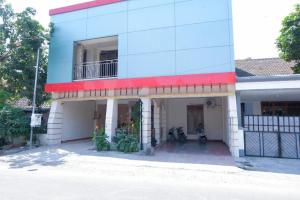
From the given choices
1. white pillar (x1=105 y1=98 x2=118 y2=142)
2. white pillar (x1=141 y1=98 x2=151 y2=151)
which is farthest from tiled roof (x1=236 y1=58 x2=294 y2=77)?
white pillar (x1=105 y1=98 x2=118 y2=142)

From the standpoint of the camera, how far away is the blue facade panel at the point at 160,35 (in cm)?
968

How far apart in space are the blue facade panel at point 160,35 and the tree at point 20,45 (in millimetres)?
1439

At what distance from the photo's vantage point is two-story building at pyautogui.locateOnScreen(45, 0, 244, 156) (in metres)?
9.65

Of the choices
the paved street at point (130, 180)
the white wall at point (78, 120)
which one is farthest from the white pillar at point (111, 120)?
the white wall at point (78, 120)

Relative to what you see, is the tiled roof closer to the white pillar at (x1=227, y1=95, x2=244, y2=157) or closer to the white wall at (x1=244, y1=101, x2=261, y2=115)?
the white wall at (x1=244, y1=101, x2=261, y2=115)

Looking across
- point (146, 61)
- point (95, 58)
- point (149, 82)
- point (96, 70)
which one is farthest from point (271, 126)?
point (95, 58)

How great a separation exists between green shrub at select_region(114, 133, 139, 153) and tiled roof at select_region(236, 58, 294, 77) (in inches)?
286

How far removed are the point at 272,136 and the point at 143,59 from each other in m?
6.31

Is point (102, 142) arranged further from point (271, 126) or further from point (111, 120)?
point (271, 126)

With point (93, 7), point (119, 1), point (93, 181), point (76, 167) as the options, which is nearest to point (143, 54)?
point (119, 1)

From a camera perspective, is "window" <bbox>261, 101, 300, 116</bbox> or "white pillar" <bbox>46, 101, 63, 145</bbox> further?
"window" <bbox>261, 101, 300, 116</bbox>

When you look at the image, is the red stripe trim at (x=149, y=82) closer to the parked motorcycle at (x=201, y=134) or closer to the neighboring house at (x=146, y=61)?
the neighboring house at (x=146, y=61)

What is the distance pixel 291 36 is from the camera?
1120cm

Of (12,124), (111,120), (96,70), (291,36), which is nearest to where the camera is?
(111,120)
